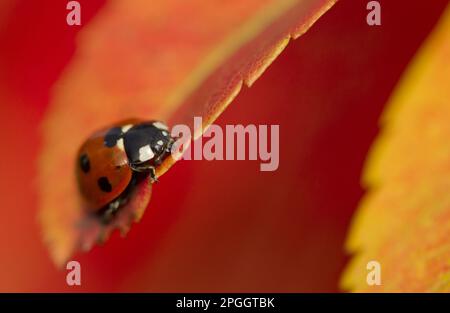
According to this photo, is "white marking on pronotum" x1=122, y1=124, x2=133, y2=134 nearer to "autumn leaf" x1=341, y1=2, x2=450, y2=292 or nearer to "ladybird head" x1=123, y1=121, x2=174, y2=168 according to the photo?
"ladybird head" x1=123, y1=121, x2=174, y2=168

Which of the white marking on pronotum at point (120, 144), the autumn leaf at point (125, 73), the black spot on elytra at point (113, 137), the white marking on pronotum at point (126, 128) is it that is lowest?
the white marking on pronotum at point (120, 144)

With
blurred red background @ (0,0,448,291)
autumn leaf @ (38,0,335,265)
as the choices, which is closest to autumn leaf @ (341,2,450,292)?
blurred red background @ (0,0,448,291)

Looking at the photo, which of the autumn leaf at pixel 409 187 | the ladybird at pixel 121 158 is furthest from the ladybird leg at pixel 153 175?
the autumn leaf at pixel 409 187

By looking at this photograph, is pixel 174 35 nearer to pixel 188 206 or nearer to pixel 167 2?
pixel 167 2

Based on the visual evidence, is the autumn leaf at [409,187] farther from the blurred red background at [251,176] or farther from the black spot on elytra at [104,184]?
the black spot on elytra at [104,184]

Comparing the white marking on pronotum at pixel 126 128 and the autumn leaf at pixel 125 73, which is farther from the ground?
the autumn leaf at pixel 125 73

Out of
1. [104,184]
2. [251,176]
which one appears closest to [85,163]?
[104,184]
